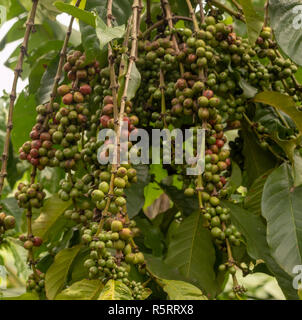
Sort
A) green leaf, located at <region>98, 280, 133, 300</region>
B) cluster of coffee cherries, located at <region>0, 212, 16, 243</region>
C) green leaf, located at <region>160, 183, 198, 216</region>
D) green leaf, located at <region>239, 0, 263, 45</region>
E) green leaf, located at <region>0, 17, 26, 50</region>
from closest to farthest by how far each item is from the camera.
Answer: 1. green leaf, located at <region>98, 280, 133, 300</region>
2. cluster of coffee cherries, located at <region>0, 212, 16, 243</region>
3. green leaf, located at <region>239, 0, 263, 45</region>
4. green leaf, located at <region>160, 183, 198, 216</region>
5. green leaf, located at <region>0, 17, 26, 50</region>

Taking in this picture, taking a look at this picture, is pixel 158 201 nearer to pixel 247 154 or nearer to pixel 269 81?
pixel 247 154

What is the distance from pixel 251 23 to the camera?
38.7 inches

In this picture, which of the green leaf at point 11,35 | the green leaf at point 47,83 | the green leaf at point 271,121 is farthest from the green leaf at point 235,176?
the green leaf at point 11,35

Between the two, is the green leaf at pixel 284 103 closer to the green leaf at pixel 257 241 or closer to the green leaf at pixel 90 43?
the green leaf at pixel 257 241

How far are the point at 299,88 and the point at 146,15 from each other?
1.37 ft

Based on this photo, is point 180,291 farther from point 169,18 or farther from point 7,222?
point 169,18

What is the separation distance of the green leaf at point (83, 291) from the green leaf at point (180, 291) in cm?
11

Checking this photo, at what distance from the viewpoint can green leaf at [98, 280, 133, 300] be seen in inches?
26.6

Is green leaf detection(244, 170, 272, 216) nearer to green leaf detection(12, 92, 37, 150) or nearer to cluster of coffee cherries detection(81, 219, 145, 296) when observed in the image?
cluster of coffee cherries detection(81, 219, 145, 296)

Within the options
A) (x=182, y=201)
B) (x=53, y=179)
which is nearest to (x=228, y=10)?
(x=182, y=201)

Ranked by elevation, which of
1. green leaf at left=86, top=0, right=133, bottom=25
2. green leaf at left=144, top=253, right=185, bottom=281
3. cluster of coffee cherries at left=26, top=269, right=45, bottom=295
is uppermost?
green leaf at left=86, top=0, right=133, bottom=25

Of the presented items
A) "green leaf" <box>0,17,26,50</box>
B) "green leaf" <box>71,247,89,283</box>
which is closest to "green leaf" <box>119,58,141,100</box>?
"green leaf" <box>71,247,89,283</box>

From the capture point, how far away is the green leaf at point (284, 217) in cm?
82
